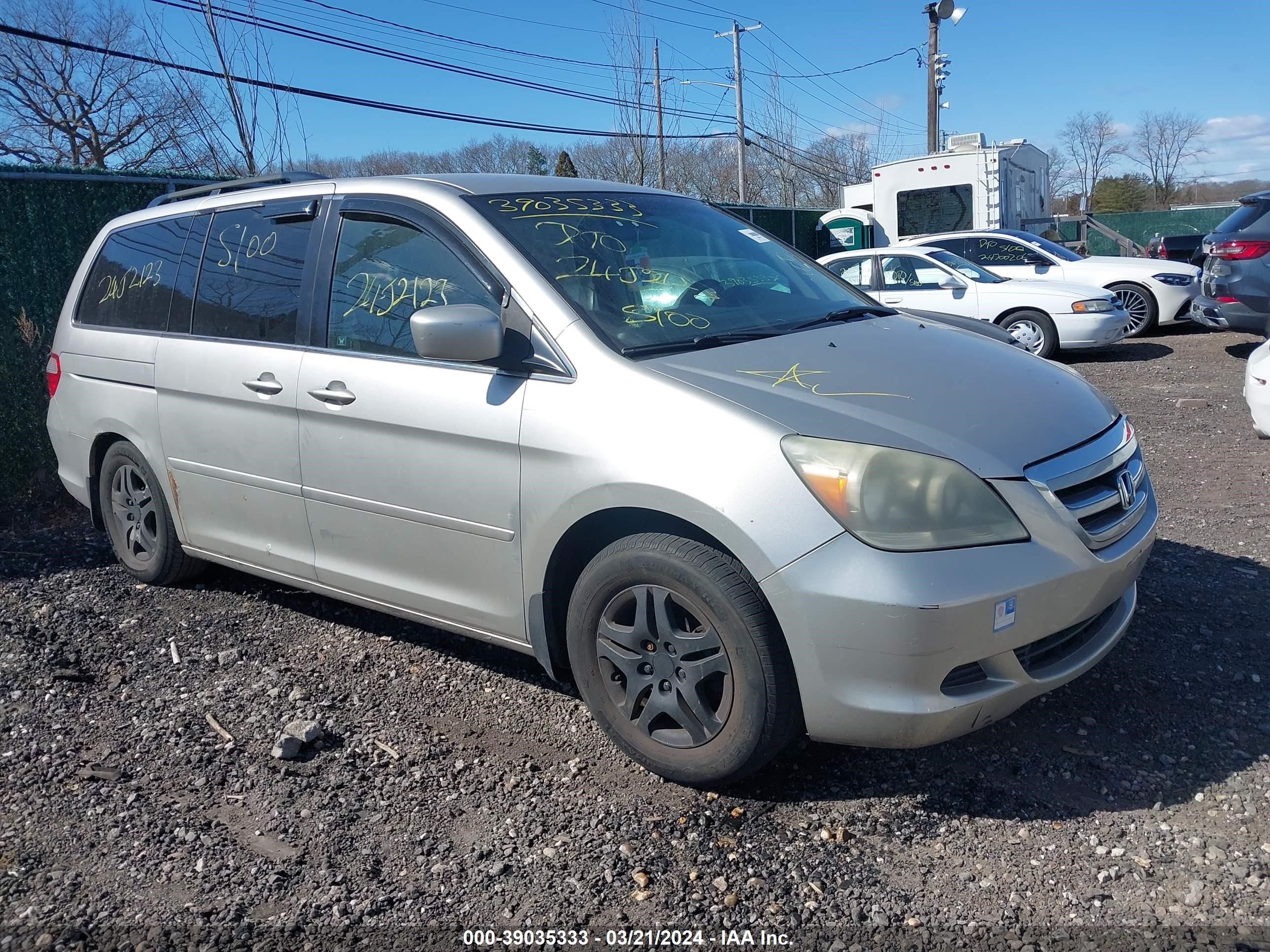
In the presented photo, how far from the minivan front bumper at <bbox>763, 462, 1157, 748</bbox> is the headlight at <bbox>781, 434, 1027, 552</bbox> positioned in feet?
0.11

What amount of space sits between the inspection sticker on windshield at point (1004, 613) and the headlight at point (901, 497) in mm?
159

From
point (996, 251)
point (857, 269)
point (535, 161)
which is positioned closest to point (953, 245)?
point (996, 251)

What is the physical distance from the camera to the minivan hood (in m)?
2.80

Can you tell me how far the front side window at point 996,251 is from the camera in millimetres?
13352

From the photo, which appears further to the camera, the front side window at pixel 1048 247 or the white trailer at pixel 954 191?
the white trailer at pixel 954 191

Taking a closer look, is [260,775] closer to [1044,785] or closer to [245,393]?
[245,393]

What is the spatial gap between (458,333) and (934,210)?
Result: 646 inches

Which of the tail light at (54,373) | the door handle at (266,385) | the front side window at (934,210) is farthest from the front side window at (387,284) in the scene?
the front side window at (934,210)

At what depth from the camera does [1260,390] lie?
6.48m

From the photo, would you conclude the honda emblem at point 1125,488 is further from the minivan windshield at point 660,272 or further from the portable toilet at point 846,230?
the portable toilet at point 846,230

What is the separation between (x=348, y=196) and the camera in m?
3.93

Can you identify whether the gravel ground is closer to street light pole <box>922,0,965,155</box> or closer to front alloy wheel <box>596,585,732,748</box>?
front alloy wheel <box>596,585,732,748</box>

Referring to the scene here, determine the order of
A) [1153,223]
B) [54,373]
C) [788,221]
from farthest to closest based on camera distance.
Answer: [1153,223] → [788,221] → [54,373]

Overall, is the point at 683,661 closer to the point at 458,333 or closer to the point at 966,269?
the point at 458,333
